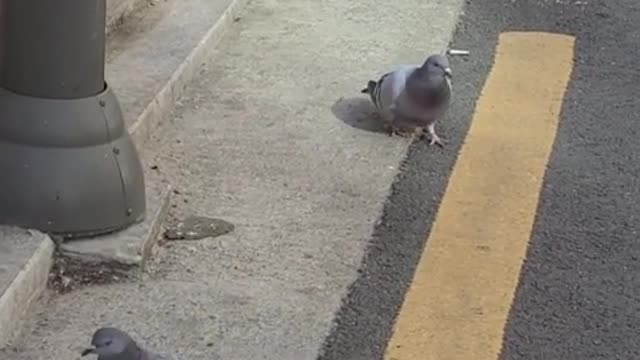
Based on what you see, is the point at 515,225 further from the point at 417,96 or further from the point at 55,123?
the point at 55,123

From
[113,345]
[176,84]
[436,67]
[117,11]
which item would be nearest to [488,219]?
[436,67]

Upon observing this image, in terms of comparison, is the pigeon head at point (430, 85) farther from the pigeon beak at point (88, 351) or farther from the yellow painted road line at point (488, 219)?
the pigeon beak at point (88, 351)

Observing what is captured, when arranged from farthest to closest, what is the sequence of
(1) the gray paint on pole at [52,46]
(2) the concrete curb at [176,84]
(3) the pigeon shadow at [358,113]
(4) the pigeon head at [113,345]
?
(3) the pigeon shadow at [358,113], (2) the concrete curb at [176,84], (1) the gray paint on pole at [52,46], (4) the pigeon head at [113,345]

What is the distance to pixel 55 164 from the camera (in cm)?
368

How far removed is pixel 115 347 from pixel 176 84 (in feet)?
6.98

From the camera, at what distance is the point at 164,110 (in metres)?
4.95

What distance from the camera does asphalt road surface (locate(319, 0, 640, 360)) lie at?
12.1 feet

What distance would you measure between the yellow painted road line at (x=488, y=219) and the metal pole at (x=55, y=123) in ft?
3.02

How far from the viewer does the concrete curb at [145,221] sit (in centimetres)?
341

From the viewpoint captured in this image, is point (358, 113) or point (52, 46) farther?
point (358, 113)

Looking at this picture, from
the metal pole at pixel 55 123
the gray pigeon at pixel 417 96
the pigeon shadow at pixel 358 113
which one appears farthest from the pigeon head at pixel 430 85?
the metal pole at pixel 55 123

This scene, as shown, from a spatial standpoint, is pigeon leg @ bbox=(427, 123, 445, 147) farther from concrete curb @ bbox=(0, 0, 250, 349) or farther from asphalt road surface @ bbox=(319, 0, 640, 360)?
concrete curb @ bbox=(0, 0, 250, 349)

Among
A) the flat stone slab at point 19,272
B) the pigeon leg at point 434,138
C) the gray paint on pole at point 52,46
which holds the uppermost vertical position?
the gray paint on pole at point 52,46

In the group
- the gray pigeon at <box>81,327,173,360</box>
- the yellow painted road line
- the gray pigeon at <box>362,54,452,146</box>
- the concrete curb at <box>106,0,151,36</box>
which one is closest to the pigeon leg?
the gray pigeon at <box>362,54,452,146</box>
